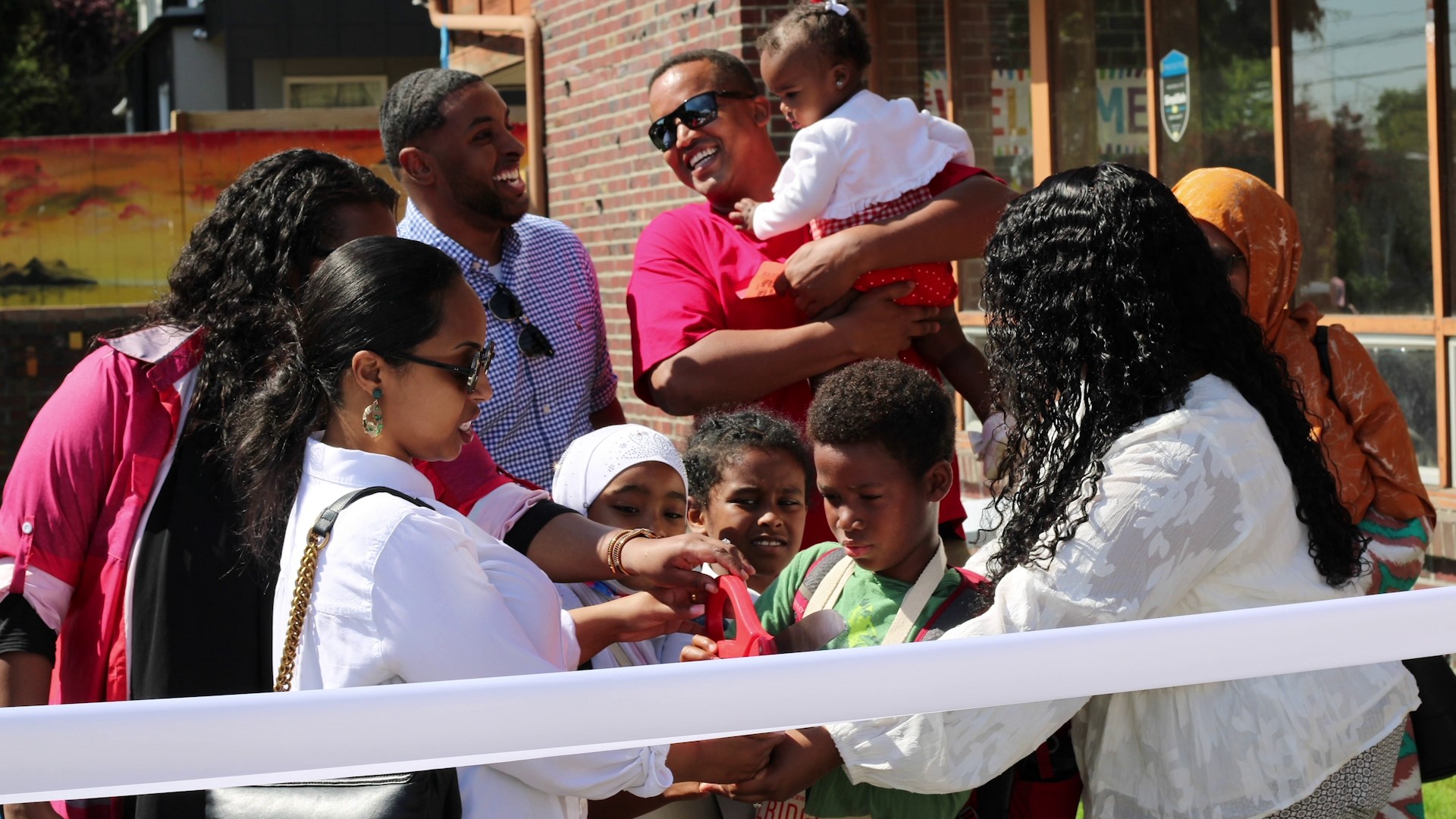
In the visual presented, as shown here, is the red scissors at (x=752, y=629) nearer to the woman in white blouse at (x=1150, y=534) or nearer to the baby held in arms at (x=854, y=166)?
the woman in white blouse at (x=1150, y=534)

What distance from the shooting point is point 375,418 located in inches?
81.4

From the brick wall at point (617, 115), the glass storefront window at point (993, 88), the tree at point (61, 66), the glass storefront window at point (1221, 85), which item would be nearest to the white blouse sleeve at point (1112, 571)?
the glass storefront window at point (1221, 85)

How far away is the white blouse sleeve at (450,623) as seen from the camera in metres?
1.87

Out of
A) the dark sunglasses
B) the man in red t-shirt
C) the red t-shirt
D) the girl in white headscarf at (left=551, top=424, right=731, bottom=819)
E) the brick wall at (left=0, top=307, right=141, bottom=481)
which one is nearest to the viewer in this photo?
the girl in white headscarf at (left=551, top=424, right=731, bottom=819)

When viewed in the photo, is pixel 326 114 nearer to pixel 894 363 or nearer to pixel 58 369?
pixel 58 369

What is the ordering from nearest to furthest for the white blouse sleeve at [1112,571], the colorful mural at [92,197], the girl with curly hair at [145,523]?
1. the white blouse sleeve at [1112,571]
2. the girl with curly hair at [145,523]
3. the colorful mural at [92,197]

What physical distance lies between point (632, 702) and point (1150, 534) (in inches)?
33.3

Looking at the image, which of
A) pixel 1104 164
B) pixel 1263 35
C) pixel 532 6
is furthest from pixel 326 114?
pixel 1104 164

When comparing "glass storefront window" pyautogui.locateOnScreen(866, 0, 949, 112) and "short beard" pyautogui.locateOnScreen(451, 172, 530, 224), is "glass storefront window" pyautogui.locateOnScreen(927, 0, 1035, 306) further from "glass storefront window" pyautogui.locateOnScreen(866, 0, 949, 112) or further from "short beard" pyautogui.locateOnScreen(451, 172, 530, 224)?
"short beard" pyautogui.locateOnScreen(451, 172, 530, 224)

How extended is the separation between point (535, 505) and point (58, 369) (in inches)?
428

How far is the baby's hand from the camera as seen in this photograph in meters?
3.59

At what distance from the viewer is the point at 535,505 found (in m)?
2.59

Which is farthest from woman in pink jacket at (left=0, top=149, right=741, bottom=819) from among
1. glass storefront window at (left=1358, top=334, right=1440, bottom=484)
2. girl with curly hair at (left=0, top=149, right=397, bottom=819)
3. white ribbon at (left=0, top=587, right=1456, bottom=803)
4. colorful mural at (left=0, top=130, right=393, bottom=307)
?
colorful mural at (left=0, top=130, right=393, bottom=307)

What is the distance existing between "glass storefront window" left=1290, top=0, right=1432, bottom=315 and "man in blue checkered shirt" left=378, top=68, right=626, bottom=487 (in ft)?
10.9
